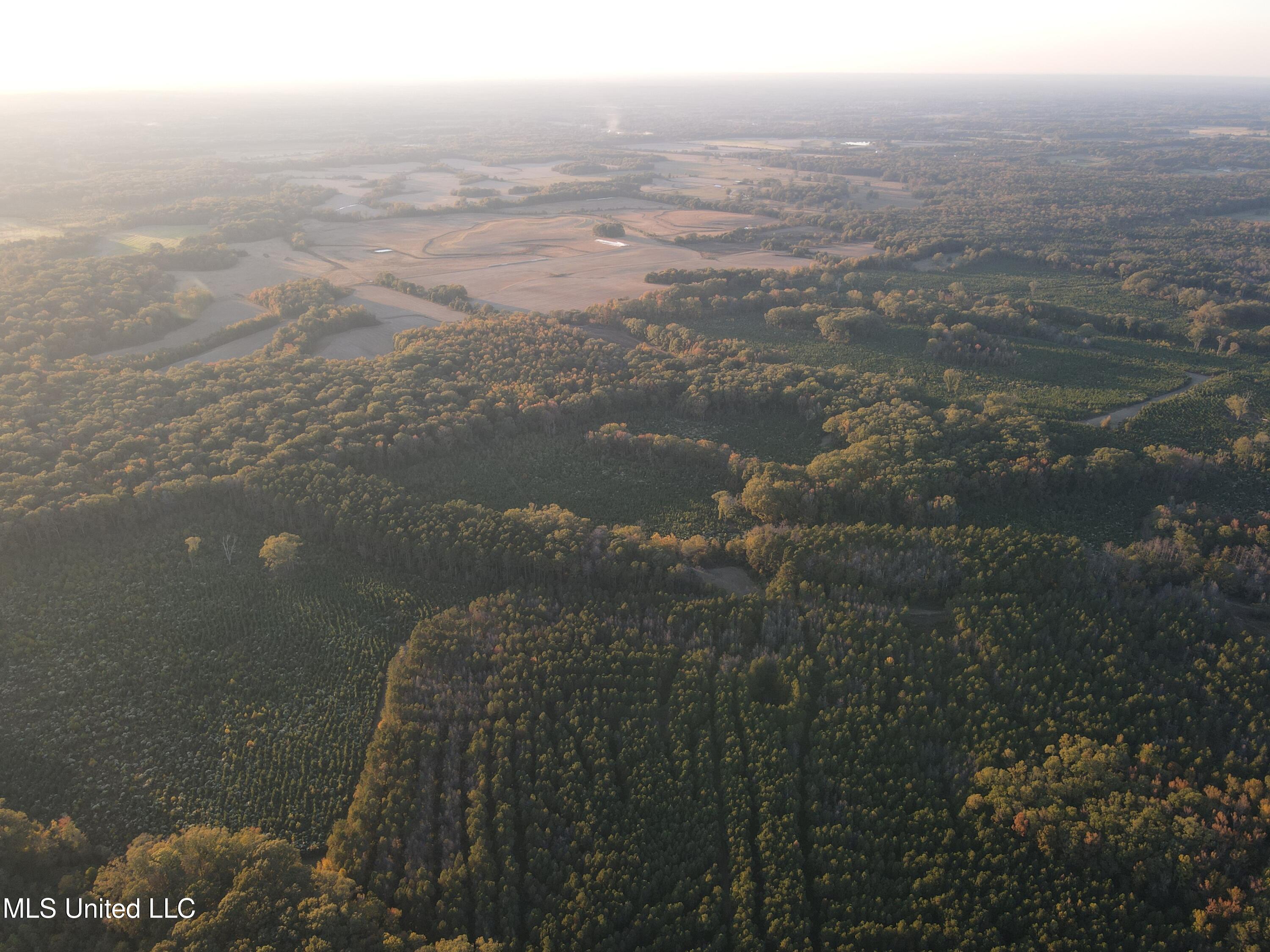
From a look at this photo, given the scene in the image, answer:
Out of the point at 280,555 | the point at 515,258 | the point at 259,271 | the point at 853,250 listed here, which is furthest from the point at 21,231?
the point at 853,250

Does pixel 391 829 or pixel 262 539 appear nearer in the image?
pixel 391 829

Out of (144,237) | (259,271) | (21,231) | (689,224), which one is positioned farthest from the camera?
(689,224)

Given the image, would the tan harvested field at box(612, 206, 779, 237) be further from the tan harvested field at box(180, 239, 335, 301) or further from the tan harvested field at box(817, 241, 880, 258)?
the tan harvested field at box(180, 239, 335, 301)

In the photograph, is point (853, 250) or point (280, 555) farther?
point (853, 250)

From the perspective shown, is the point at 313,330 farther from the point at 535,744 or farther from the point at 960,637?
the point at 960,637

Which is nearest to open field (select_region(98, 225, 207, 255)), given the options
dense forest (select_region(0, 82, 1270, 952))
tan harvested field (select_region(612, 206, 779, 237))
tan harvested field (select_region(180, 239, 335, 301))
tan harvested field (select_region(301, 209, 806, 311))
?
tan harvested field (select_region(180, 239, 335, 301))

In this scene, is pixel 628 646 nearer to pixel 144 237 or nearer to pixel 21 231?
pixel 144 237

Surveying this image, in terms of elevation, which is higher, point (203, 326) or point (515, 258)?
point (515, 258)

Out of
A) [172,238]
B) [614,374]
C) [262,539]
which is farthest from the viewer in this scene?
[172,238]

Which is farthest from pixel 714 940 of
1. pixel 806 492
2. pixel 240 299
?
pixel 240 299
